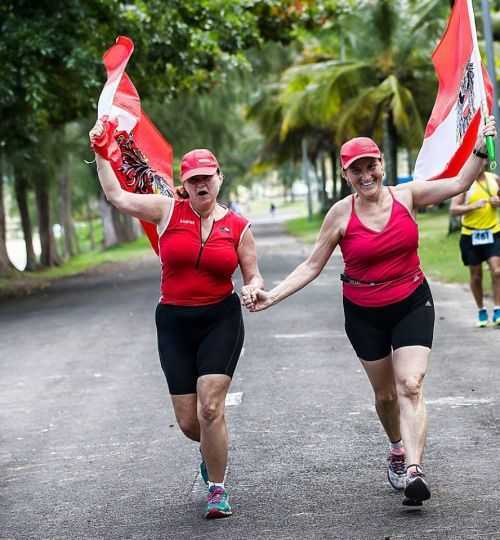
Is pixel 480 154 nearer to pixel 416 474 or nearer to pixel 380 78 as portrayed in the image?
pixel 416 474

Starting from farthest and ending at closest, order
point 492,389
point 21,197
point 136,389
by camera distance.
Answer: point 21,197 < point 136,389 < point 492,389

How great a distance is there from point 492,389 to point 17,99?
1479cm

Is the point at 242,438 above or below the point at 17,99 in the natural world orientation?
below

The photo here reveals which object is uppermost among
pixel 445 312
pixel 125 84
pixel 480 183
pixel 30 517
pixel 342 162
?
pixel 125 84

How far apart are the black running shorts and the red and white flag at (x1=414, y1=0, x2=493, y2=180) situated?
4.92 m

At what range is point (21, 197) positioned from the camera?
38.1m

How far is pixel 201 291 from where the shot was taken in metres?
6.11

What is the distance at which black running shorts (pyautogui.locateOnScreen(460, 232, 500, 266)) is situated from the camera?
1265 centimetres

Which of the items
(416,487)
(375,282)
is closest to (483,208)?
(375,282)

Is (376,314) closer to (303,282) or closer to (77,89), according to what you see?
(303,282)

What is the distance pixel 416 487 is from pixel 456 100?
2.90m

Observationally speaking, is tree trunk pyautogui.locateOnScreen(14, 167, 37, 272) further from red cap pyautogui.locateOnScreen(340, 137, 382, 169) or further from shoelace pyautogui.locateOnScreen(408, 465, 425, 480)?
shoelace pyautogui.locateOnScreen(408, 465, 425, 480)

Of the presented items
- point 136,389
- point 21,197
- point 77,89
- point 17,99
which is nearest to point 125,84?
point 136,389

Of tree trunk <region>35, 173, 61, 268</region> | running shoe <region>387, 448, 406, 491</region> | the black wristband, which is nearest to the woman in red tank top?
running shoe <region>387, 448, 406, 491</region>
